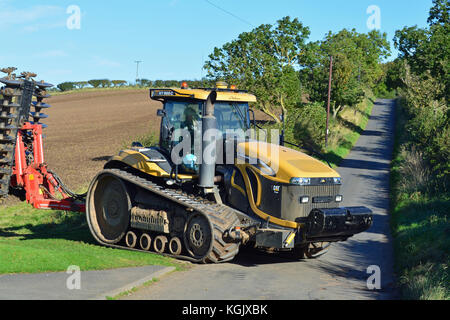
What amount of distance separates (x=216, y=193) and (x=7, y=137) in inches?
218

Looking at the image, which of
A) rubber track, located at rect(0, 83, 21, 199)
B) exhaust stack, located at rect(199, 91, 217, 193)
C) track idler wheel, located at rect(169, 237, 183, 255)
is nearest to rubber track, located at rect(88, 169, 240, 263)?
track idler wheel, located at rect(169, 237, 183, 255)

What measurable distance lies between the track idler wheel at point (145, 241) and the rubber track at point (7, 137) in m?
3.72

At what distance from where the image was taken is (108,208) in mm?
13695

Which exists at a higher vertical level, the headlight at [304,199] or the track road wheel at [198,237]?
the headlight at [304,199]

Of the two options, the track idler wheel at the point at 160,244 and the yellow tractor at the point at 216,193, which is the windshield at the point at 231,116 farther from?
the track idler wheel at the point at 160,244

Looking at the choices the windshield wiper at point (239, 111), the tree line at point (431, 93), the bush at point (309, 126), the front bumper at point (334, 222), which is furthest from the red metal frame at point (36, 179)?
the bush at point (309, 126)

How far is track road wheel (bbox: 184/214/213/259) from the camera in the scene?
1116 cm

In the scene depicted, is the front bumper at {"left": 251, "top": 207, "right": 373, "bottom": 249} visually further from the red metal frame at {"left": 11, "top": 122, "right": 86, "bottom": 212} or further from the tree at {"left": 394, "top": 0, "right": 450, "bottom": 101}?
the tree at {"left": 394, "top": 0, "right": 450, "bottom": 101}

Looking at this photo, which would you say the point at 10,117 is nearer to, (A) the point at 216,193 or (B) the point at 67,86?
(A) the point at 216,193

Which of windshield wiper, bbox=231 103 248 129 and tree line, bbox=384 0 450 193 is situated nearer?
windshield wiper, bbox=231 103 248 129

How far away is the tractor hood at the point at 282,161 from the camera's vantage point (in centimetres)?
1114

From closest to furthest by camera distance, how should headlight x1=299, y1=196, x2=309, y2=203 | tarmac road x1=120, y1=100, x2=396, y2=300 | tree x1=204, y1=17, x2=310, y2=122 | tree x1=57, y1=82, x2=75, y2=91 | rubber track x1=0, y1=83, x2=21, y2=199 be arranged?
1. tarmac road x1=120, y1=100, x2=396, y2=300
2. headlight x1=299, y1=196, x2=309, y2=203
3. rubber track x1=0, y1=83, x2=21, y2=199
4. tree x1=204, y1=17, x2=310, y2=122
5. tree x1=57, y1=82, x2=75, y2=91

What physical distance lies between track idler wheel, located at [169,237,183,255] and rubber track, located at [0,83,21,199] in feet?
15.2
